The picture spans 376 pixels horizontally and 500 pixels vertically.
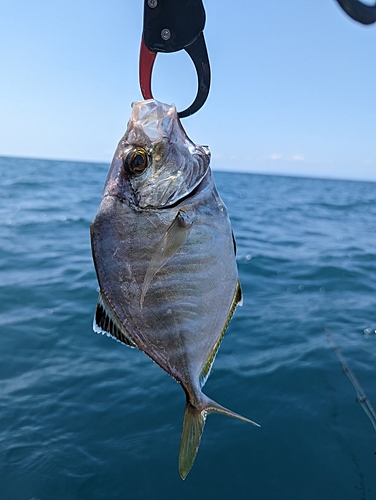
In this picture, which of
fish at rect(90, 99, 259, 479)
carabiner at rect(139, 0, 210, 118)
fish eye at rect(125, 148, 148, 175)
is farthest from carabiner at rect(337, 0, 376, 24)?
fish eye at rect(125, 148, 148, 175)

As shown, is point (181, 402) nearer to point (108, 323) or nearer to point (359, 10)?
point (108, 323)

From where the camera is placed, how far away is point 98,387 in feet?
15.8

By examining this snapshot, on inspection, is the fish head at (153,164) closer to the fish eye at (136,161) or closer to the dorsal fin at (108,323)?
the fish eye at (136,161)

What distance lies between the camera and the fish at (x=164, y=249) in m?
1.41

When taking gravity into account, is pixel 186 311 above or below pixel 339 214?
above

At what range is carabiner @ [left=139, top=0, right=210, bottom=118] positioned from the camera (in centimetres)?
155

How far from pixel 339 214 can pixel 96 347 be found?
1863 centimetres

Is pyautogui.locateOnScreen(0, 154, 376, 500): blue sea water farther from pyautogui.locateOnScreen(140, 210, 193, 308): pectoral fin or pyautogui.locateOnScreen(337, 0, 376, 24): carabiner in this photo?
pyautogui.locateOnScreen(337, 0, 376, 24): carabiner

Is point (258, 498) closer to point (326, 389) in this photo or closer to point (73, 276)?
point (326, 389)

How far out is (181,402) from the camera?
15.5 ft

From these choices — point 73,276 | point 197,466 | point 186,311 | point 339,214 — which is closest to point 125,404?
point 197,466

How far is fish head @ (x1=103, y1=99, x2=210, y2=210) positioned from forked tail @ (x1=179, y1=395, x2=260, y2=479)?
30.0 inches

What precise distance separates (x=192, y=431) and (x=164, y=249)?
26.7 inches

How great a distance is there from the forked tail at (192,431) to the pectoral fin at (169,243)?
0.53m
